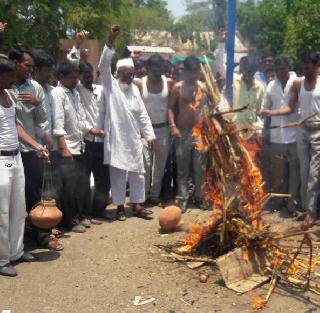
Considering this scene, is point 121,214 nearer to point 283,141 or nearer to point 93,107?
point 93,107

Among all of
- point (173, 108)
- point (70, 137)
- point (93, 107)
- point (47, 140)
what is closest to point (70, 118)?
point (70, 137)

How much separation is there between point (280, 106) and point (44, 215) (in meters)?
3.59

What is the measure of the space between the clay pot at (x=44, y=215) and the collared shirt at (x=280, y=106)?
3261 mm

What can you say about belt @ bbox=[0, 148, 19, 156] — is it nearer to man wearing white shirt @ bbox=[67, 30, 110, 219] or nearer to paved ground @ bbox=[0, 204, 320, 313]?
paved ground @ bbox=[0, 204, 320, 313]

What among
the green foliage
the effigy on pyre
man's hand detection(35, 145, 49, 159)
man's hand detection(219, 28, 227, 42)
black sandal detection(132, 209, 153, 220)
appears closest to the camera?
the effigy on pyre

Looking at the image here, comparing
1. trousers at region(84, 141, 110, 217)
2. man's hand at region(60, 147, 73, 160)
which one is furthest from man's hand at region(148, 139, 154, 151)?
man's hand at region(60, 147, 73, 160)

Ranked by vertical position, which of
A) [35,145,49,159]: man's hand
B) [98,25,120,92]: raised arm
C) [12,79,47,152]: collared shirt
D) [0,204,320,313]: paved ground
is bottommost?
[0,204,320,313]: paved ground

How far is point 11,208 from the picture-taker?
5125 millimetres

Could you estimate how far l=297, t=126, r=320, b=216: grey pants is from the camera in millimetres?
6727

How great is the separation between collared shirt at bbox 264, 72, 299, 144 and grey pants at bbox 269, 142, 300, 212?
3.7 inches

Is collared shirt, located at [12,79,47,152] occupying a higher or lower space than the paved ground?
higher

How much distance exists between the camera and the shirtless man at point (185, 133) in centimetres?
740

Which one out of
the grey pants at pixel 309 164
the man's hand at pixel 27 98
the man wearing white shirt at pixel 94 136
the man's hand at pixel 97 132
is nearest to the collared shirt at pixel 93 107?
the man wearing white shirt at pixel 94 136

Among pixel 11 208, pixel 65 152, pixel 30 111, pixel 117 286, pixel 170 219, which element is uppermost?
pixel 30 111
